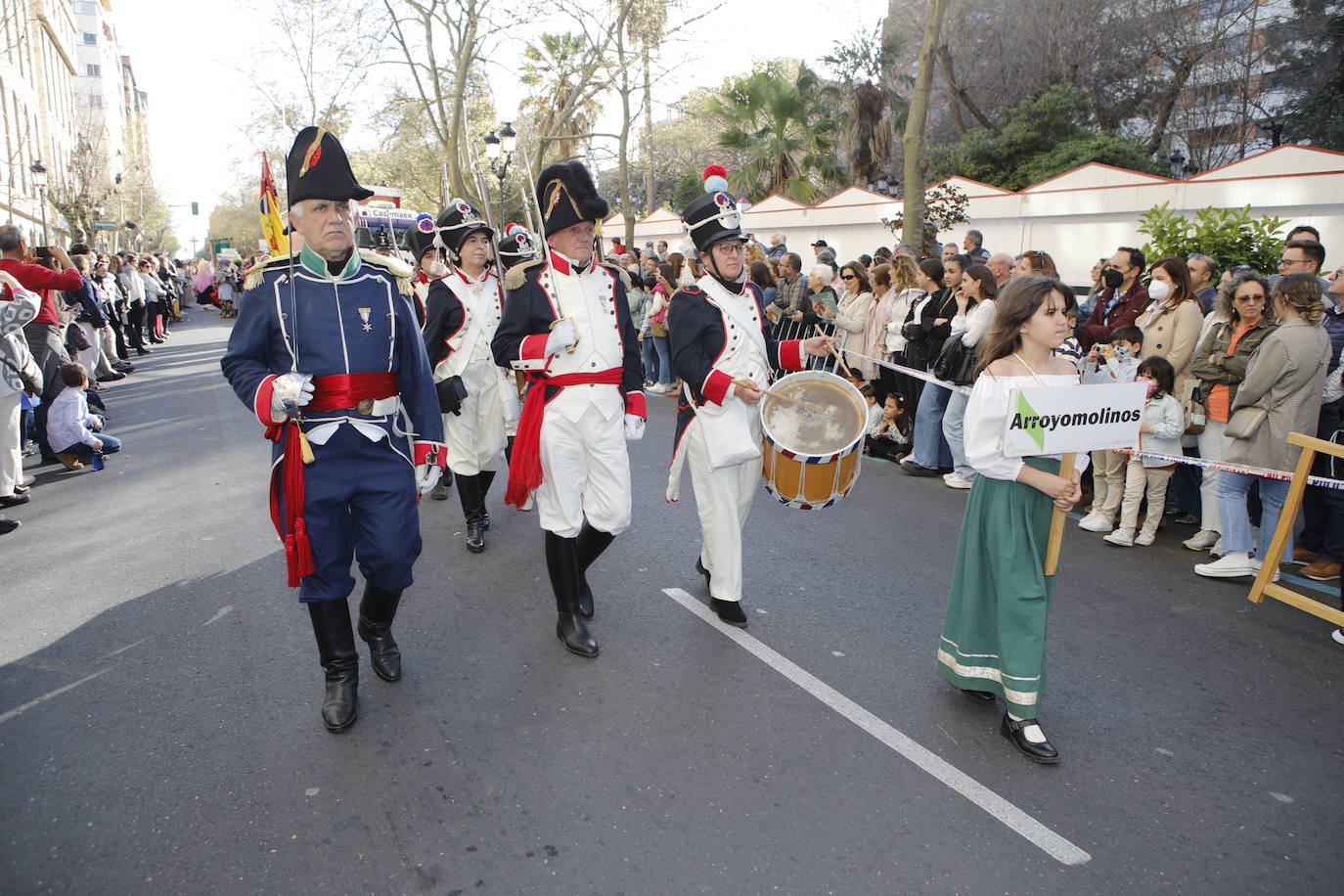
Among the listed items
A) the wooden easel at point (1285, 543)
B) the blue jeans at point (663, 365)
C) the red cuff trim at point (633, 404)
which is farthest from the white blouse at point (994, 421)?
the blue jeans at point (663, 365)

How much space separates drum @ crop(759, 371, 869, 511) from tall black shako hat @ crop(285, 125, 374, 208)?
6.72ft

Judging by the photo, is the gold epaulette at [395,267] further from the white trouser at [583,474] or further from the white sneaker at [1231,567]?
the white sneaker at [1231,567]

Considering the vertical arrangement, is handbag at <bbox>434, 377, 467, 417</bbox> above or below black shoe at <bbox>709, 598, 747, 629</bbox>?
above

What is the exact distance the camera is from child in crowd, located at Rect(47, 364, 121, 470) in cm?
796

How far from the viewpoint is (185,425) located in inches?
407

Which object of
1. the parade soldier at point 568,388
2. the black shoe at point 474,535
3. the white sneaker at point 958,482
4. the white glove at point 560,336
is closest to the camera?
the white glove at point 560,336

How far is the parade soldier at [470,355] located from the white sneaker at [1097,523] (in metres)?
4.12

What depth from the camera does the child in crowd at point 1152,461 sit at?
5777mm

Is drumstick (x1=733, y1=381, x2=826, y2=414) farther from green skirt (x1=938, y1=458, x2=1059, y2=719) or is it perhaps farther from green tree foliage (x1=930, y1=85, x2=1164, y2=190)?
green tree foliage (x1=930, y1=85, x2=1164, y2=190)

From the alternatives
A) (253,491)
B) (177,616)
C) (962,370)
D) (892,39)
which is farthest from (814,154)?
(177,616)

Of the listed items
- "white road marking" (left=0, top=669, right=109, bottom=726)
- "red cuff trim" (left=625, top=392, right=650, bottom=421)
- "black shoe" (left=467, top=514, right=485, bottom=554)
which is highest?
"red cuff trim" (left=625, top=392, right=650, bottom=421)

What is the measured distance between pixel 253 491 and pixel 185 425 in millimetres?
3855

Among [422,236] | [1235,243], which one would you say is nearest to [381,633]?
[422,236]

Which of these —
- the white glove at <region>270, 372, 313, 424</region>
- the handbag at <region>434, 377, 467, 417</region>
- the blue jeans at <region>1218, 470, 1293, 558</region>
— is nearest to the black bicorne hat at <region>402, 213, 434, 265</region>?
the handbag at <region>434, 377, 467, 417</region>
